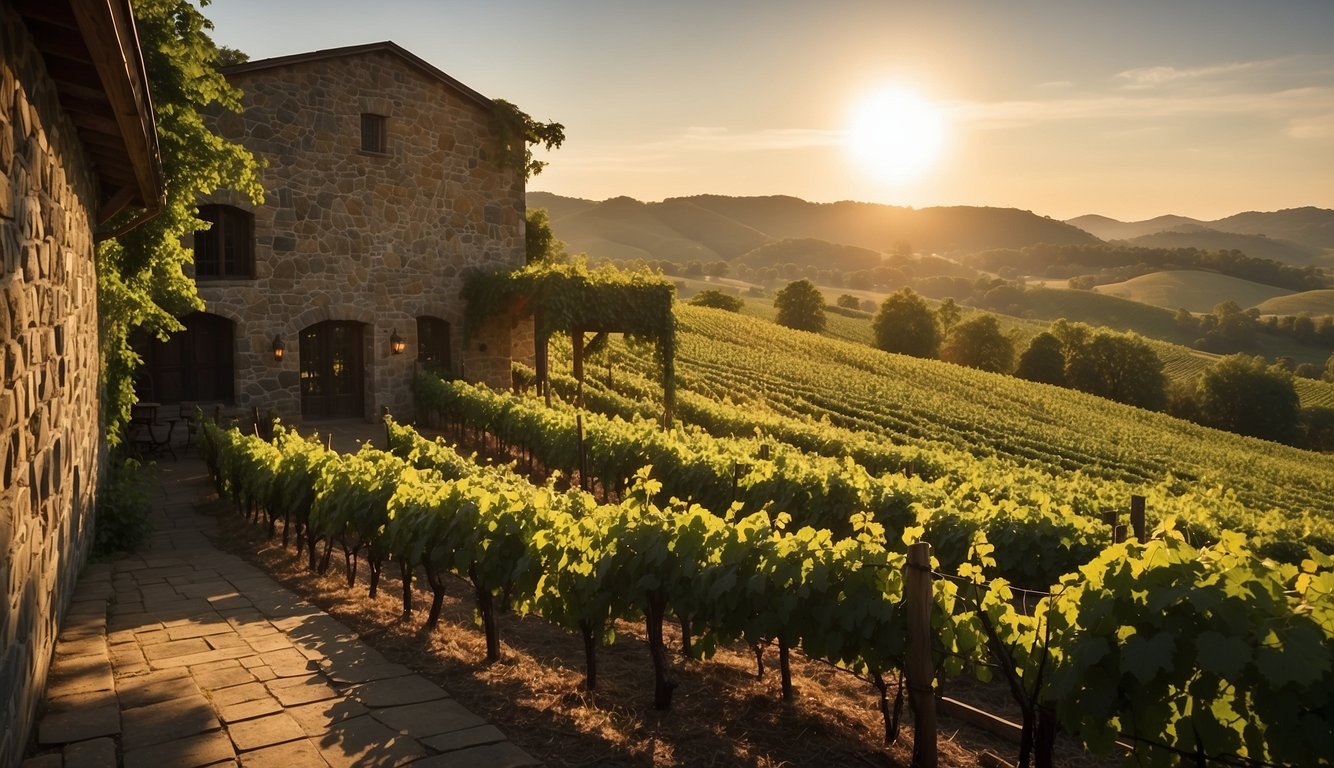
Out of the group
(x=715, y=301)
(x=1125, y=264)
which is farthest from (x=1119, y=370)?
(x=1125, y=264)

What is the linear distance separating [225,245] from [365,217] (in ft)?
7.96

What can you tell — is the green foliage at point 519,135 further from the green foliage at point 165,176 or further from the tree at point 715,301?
the tree at point 715,301

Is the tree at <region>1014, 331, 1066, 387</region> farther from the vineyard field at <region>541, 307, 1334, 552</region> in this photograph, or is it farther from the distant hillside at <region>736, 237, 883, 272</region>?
the distant hillside at <region>736, 237, 883, 272</region>

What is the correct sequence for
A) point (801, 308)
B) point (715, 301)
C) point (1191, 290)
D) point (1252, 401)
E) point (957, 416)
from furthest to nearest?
point (1191, 290)
point (715, 301)
point (801, 308)
point (1252, 401)
point (957, 416)

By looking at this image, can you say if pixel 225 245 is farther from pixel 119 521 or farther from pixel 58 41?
pixel 58 41

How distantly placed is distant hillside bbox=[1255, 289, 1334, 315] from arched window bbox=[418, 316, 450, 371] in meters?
104

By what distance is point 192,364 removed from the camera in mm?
15352

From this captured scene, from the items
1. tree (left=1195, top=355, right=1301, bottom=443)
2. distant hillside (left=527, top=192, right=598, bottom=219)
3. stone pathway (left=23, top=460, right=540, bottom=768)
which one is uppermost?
distant hillside (left=527, top=192, right=598, bottom=219)

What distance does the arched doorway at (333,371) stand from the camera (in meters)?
16.8

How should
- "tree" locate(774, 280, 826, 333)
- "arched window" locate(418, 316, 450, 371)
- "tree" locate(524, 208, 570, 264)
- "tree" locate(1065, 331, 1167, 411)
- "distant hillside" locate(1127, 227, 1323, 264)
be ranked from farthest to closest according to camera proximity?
"distant hillside" locate(1127, 227, 1323, 264)
"tree" locate(774, 280, 826, 333)
"tree" locate(1065, 331, 1167, 411)
"tree" locate(524, 208, 570, 264)
"arched window" locate(418, 316, 450, 371)

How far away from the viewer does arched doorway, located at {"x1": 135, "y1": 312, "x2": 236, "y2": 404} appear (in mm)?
14992

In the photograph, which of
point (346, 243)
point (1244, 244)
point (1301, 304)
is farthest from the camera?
point (1244, 244)

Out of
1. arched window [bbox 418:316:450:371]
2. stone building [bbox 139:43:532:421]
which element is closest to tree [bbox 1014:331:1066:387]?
stone building [bbox 139:43:532:421]

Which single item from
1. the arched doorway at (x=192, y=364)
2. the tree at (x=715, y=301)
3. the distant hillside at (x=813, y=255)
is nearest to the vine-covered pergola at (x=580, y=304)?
the arched doorway at (x=192, y=364)
